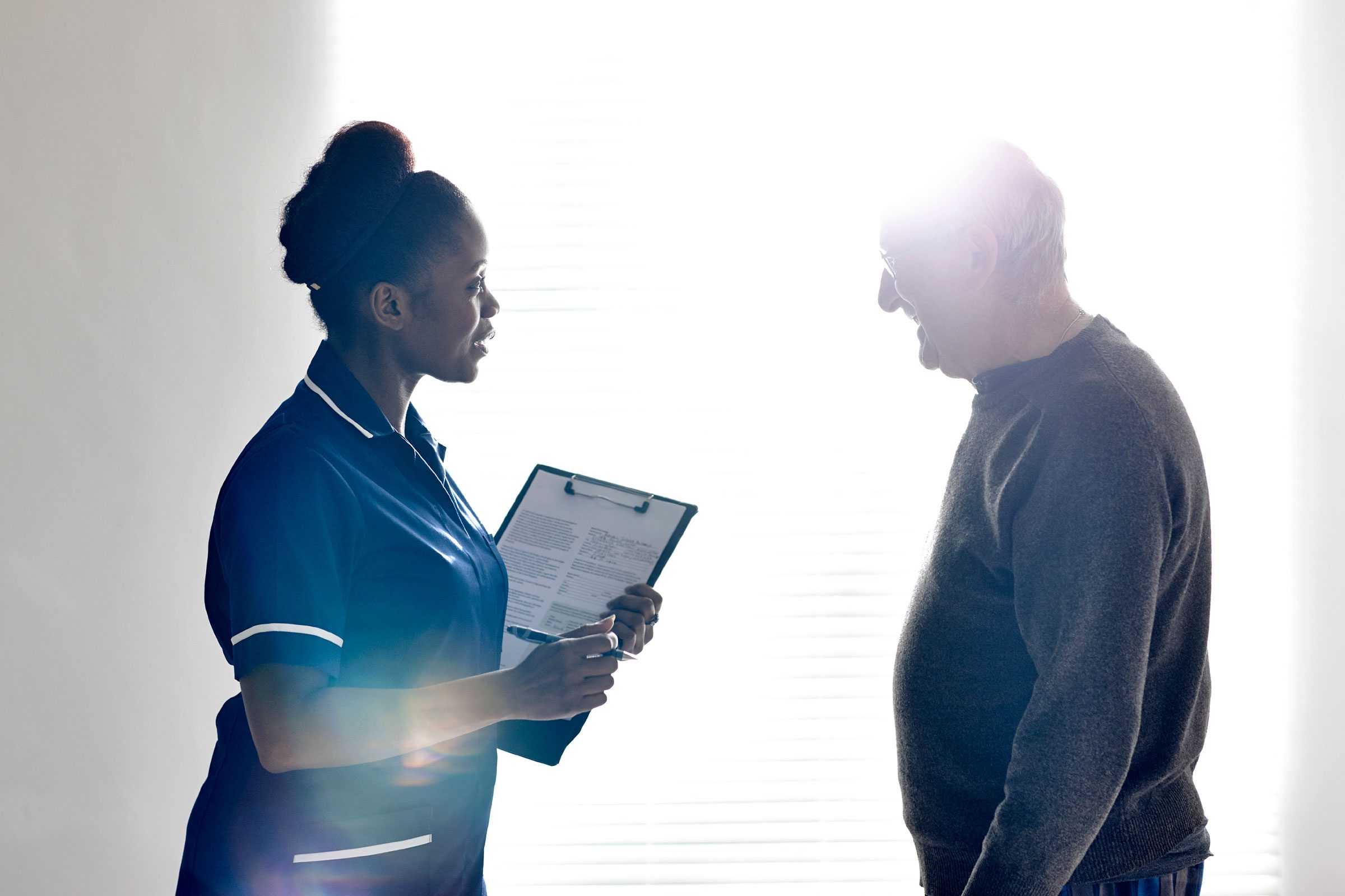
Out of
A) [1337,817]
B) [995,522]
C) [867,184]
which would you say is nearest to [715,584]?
[867,184]

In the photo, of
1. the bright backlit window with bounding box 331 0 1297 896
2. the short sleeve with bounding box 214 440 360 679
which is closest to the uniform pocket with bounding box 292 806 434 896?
the short sleeve with bounding box 214 440 360 679

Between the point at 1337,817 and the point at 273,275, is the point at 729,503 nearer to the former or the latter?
the point at 273,275

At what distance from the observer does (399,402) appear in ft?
4.08

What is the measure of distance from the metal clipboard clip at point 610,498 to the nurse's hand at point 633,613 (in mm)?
102

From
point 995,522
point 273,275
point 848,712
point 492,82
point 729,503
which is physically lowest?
point 848,712

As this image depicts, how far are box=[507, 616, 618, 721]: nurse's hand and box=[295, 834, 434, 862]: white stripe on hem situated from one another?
8.5 inches

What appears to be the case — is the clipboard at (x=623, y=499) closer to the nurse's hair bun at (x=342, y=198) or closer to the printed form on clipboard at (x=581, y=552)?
the printed form on clipboard at (x=581, y=552)

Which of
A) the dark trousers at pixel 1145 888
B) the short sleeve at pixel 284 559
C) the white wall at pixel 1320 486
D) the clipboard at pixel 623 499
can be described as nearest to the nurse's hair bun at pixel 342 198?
the short sleeve at pixel 284 559

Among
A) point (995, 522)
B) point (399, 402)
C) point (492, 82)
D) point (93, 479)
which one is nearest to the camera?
point (995, 522)

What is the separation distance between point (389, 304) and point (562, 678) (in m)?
0.50

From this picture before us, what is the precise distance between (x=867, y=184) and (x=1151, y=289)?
27.1 inches

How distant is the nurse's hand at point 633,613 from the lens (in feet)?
3.97

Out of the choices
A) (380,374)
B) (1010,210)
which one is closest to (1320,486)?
(1010,210)

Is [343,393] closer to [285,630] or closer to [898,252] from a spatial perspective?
[285,630]
